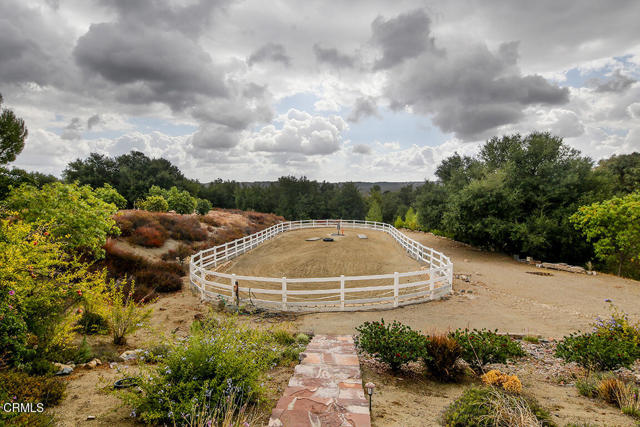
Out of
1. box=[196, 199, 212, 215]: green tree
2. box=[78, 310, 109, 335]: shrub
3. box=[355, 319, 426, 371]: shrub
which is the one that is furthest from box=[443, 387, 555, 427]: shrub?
box=[196, 199, 212, 215]: green tree

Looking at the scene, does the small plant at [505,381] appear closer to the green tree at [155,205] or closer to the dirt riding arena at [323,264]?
the dirt riding arena at [323,264]

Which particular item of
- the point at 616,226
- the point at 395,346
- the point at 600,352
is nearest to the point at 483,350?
the point at 395,346

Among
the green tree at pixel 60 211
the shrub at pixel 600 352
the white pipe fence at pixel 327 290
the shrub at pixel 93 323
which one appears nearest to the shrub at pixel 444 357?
the shrub at pixel 600 352

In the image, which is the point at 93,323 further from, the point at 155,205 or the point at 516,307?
the point at 155,205

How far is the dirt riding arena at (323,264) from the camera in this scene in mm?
12180

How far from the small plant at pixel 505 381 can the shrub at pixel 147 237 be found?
17.1 metres

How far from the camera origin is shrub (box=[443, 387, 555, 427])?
340 centimetres

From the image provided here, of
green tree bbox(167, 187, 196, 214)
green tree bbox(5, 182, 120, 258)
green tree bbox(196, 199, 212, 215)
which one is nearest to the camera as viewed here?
green tree bbox(5, 182, 120, 258)

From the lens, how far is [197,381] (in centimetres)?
374

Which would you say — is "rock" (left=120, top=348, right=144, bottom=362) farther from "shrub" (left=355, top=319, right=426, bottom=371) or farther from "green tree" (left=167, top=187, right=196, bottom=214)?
"green tree" (left=167, top=187, right=196, bottom=214)

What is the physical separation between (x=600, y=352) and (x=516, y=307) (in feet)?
17.1

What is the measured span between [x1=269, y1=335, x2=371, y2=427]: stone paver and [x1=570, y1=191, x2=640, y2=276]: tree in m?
19.1

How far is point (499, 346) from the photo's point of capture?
500 cm

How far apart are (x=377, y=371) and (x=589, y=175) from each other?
24.0m
